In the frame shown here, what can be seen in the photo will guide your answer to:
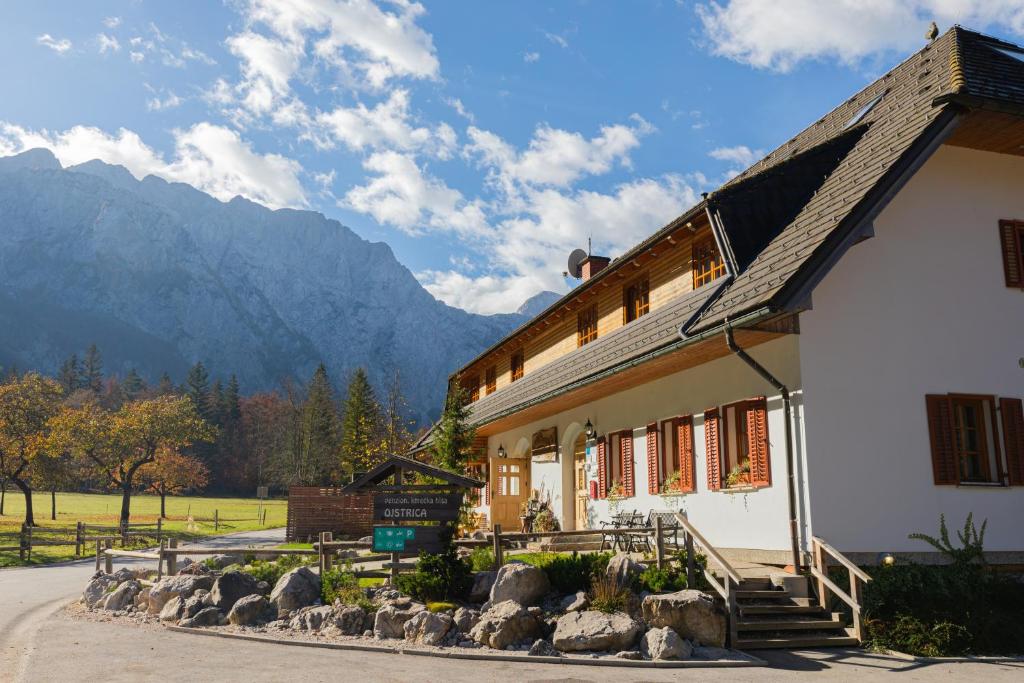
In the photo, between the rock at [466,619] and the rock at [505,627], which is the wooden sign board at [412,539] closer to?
the rock at [466,619]

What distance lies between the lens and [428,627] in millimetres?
11922

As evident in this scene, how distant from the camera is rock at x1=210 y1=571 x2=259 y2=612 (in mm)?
14328

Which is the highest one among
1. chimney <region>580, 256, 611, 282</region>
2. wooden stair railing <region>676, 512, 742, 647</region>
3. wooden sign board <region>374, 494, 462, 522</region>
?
chimney <region>580, 256, 611, 282</region>

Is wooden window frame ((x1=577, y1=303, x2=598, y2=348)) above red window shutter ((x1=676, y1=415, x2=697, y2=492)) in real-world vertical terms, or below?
above

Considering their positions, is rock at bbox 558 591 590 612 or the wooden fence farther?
the wooden fence

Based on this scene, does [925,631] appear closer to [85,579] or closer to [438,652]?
[438,652]

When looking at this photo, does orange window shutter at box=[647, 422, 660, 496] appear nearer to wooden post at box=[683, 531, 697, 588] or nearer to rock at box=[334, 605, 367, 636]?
wooden post at box=[683, 531, 697, 588]

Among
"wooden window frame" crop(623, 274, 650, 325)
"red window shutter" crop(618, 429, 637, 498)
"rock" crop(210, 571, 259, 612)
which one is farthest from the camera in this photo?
"wooden window frame" crop(623, 274, 650, 325)

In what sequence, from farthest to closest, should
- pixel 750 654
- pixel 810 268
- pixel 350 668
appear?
pixel 810 268 → pixel 750 654 → pixel 350 668

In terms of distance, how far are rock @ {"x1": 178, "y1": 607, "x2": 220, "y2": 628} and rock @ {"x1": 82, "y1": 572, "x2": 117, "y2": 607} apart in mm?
4107

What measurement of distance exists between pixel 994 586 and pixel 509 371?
737 inches

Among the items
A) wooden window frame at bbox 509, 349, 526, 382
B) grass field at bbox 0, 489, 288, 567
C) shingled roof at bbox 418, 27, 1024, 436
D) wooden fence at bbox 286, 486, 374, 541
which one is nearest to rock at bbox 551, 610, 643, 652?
shingled roof at bbox 418, 27, 1024, 436

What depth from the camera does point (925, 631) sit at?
11.5 m

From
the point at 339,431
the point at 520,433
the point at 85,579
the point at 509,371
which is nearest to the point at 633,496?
the point at 520,433
